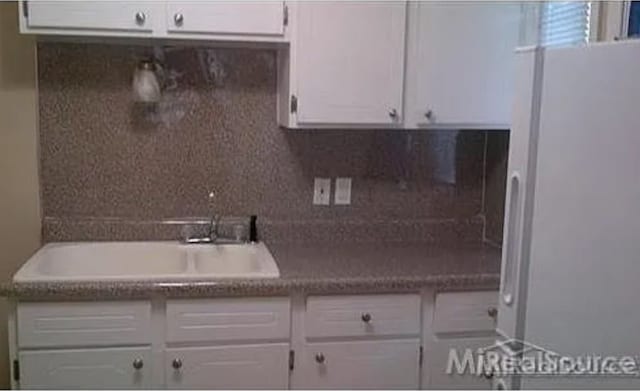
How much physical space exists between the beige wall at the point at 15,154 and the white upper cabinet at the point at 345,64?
3.52ft

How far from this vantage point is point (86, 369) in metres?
2.36

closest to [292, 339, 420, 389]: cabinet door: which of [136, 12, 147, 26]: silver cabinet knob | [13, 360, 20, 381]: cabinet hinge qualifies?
[13, 360, 20, 381]: cabinet hinge

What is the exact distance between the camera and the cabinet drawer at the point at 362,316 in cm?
248

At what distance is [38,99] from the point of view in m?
2.77

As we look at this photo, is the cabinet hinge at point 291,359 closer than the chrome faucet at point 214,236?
Yes

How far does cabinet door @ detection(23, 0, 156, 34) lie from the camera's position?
244 cm

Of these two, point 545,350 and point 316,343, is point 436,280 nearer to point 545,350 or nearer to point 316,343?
point 316,343

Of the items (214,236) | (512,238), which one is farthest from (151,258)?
(512,238)

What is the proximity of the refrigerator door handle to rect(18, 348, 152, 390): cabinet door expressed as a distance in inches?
51.7

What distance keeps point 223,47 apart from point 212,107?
10.2 inches

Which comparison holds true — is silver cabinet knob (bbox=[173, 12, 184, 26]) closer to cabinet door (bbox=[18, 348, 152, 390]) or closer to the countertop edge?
the countertop edge

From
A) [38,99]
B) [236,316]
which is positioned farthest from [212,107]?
[236,316]

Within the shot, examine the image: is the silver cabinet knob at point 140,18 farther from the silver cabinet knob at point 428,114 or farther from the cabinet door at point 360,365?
the cabinet door at point 360,365

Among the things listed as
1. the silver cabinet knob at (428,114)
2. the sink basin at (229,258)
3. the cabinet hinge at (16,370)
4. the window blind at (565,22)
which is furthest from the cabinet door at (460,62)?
the cabinet hinge at (16,370)
